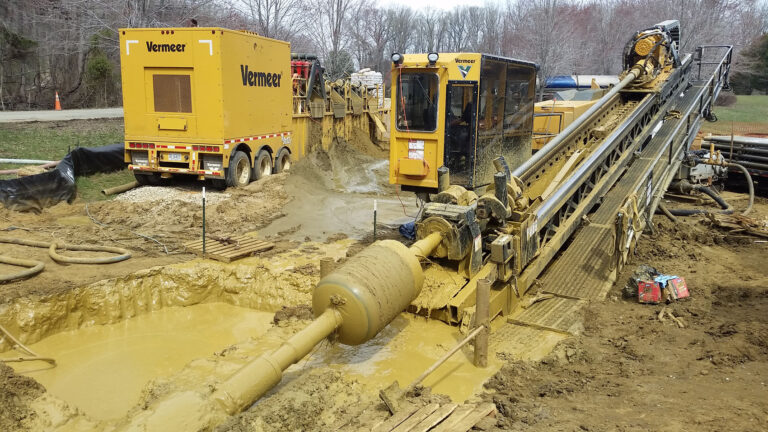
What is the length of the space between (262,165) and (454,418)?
11096 millimetres

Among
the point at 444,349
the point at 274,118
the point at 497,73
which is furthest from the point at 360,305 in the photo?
the point at 274,118

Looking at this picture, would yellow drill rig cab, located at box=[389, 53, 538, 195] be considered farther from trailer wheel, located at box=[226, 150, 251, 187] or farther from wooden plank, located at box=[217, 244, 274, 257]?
trailer wheel, located at box=[226, 150, 251, 187]

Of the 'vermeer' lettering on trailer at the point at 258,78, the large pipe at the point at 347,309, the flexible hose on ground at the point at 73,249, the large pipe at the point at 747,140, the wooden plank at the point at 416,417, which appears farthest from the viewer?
the large pipe at the point at 747,140

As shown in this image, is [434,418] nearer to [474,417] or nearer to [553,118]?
[474,417]

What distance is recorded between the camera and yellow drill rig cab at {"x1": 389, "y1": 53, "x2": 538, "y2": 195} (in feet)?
31.6

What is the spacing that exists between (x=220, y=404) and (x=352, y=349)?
8.50 ft

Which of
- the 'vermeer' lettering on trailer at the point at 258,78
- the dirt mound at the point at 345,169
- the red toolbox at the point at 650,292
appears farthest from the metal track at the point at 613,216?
the 'vermeer' lettering on trailer at the point at 258,78

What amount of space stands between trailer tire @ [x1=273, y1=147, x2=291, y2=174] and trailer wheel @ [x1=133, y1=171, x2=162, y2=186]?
2.92m

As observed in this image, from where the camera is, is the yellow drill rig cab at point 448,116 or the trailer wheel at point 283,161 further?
the trailer wheel at point 283,161

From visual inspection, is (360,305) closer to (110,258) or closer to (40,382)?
(40,382)

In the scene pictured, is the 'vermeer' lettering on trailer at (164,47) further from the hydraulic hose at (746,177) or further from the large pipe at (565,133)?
the hydraulic hose at (746,177)

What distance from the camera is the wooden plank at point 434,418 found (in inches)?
189

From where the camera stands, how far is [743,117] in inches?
1307

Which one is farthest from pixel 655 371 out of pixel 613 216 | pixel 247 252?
pixel 247 252
